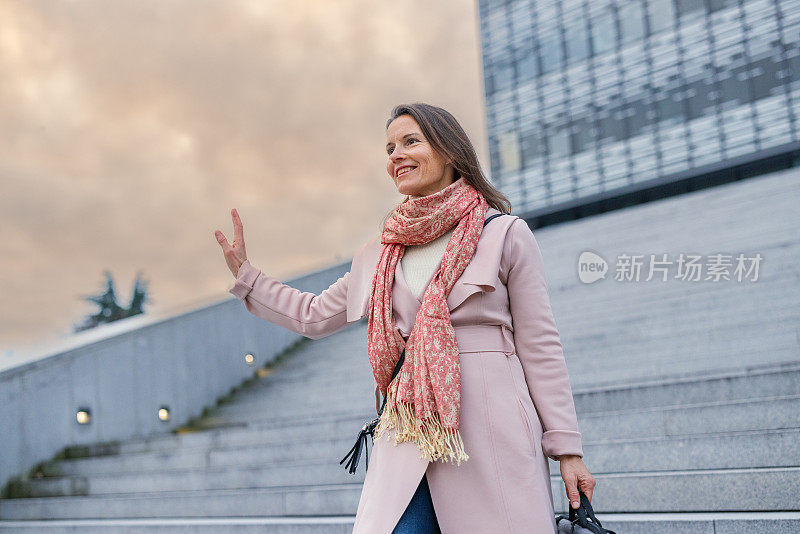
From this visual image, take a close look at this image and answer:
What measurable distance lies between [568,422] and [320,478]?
3523mm

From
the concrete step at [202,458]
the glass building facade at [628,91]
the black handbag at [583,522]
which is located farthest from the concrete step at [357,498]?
the glass building facade at [628,91]

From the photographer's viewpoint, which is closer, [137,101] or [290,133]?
[137,101]

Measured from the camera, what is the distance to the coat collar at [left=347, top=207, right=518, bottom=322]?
2.05 metres

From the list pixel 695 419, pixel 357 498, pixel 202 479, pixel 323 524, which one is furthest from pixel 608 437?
pixel 202 479

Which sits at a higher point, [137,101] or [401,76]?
[401,76]

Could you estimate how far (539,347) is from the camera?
2076 millimetres

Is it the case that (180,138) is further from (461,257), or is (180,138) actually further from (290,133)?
(461,257)

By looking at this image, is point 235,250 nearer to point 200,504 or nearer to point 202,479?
point 200,504

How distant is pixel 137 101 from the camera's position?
15.2m

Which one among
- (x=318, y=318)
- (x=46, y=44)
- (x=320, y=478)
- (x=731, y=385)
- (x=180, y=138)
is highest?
(x=46, y=44)

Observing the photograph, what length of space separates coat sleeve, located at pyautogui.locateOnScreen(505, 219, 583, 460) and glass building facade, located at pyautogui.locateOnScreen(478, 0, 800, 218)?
85.7ft

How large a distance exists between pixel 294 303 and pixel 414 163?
0.59 meters

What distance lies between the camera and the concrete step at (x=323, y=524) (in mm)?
3383

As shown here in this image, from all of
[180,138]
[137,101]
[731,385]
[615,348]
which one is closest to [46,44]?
[137,101]
